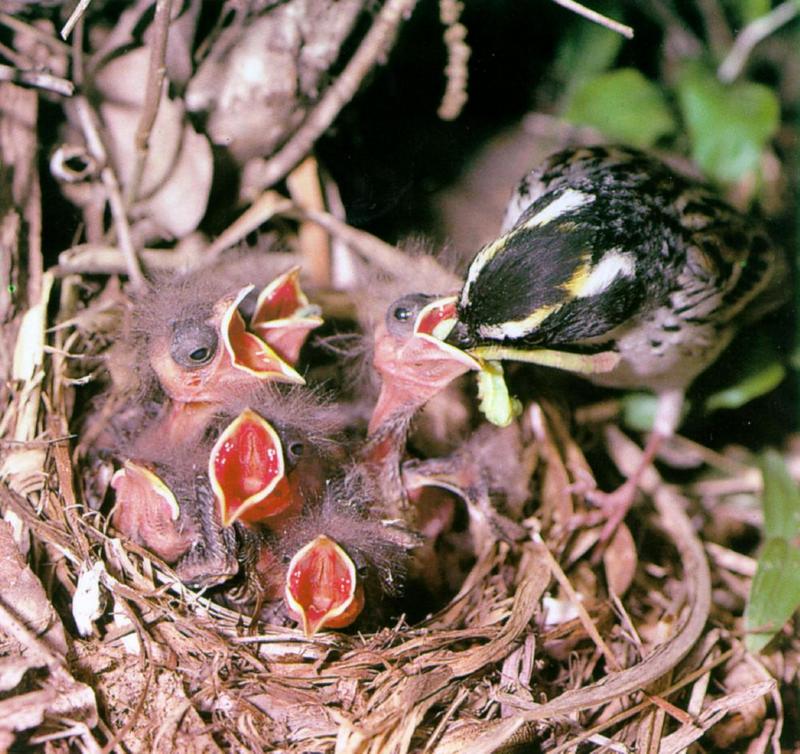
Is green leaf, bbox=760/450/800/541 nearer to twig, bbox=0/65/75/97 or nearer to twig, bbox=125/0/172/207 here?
twig, bbox=125/0/172/207

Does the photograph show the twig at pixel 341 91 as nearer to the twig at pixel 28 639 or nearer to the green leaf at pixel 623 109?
the green leaf at pixel 623 109

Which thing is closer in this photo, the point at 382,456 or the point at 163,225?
the point at 382,456

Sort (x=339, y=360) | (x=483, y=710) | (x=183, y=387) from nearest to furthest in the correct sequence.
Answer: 1. (x=483, y=710)
2. (x=183, y=387)
3. (x=339, y=360)

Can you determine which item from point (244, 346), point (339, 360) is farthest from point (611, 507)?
point (244, 346)

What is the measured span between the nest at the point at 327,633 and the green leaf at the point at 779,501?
0.12 m

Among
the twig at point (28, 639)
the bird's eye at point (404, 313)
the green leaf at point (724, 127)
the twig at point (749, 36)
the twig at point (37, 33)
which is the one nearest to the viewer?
the twig at point (28, 639)

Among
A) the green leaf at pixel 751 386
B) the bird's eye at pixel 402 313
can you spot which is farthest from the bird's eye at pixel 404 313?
the green leaf at pixel 751 386

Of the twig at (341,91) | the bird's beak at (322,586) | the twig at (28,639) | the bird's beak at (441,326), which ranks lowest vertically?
the twig at (28,639)

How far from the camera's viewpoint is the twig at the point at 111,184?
2143mm

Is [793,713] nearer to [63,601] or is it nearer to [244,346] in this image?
[244,346]

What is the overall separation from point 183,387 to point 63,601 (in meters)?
0.46

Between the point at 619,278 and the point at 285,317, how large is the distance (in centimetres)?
73

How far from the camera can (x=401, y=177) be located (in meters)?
2.57

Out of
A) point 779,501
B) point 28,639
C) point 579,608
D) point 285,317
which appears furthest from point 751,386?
point 28,639
